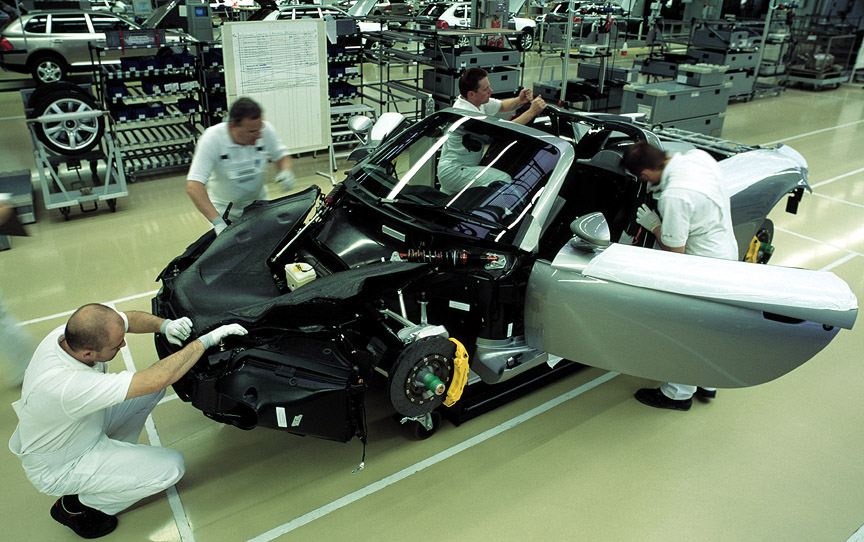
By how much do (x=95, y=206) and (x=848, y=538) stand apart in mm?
6952

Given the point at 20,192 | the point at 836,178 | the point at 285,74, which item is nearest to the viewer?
the point at 20,192

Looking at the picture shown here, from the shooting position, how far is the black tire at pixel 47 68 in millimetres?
9828

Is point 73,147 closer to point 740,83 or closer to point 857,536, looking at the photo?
point 857,536

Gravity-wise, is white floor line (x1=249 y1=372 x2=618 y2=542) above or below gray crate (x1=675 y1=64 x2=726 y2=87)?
below

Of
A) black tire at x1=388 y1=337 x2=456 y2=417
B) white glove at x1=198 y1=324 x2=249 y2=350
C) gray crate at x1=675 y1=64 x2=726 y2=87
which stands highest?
gray crate at x1=675 y1=64 x2=726 y2=87

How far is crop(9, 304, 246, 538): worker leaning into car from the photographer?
94.0 inches

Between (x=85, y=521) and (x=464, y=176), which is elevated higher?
(x=464, y=176)

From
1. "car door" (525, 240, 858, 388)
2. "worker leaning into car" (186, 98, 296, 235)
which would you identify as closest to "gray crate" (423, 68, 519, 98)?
"worker leaning into car" (186, 98, 296, 235)

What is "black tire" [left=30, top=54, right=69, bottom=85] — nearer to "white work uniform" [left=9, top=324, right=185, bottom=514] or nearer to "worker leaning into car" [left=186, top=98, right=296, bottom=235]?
"worker leaning into car" [left=186, top=98, right=296, bottom=235]

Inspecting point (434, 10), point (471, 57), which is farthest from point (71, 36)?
point (434, 10)

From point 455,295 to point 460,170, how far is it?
84 cm

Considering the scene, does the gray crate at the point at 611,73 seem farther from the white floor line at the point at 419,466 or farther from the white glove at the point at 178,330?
the white glove at the point at 178,330

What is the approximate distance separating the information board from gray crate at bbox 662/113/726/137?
5.16m

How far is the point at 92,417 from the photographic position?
2592 mm
